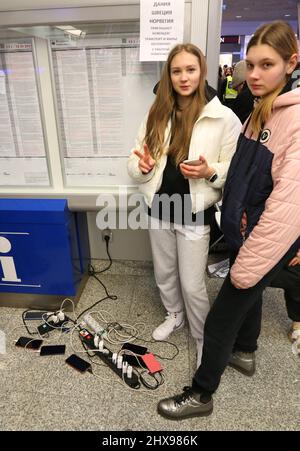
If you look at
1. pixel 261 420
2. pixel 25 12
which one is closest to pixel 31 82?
pixel 25 12

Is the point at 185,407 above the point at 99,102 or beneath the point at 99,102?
beneath

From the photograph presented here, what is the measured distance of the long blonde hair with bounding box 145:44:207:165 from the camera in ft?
4.37

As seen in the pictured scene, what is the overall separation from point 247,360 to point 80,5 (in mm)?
1879

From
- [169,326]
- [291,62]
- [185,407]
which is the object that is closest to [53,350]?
[169,326]

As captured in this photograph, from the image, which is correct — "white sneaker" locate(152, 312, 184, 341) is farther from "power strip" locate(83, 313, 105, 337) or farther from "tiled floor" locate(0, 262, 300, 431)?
"power strip" locate(83, 313, 105, 337)

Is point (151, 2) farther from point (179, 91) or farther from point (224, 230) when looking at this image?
point (224, 230)

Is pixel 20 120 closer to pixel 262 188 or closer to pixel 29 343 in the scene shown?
pixel 29 343

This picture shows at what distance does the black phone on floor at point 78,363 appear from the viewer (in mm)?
1574

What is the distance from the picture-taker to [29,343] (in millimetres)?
1723

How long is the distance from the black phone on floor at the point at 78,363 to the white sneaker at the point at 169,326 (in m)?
0.39

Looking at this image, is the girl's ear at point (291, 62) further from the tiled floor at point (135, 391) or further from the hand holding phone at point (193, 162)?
the tiled floor at point (135, 391)

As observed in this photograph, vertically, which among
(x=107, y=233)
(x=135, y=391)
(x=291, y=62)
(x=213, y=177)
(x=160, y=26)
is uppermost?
(x=160, y=26)

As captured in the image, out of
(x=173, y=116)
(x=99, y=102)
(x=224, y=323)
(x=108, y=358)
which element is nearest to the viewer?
(x=224, y=323)

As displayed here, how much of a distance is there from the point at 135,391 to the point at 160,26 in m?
1.70
